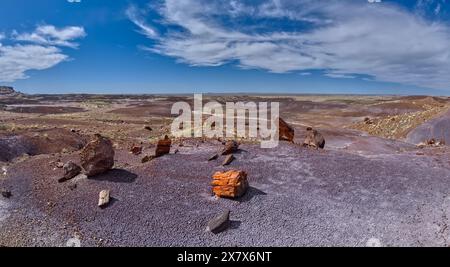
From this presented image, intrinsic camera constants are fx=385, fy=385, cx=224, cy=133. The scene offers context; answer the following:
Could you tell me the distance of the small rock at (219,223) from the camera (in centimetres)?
1299

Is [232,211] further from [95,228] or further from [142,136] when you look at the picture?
[142,136]

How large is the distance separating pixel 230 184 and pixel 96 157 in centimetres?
614

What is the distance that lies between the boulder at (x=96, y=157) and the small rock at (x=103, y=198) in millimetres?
2232

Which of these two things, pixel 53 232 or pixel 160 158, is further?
pixel 160 158

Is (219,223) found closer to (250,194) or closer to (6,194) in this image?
(250,194)

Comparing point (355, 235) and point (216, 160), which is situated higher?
point (216, 160)

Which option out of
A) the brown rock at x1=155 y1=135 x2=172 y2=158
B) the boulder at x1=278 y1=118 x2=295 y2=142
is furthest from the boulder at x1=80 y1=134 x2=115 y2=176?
the boulder at x1=278 y1=118 x2=295 y2=142

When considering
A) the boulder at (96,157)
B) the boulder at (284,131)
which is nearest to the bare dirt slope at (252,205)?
the boulder at (96,157)

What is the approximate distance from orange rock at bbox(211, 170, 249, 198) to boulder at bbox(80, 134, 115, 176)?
512 centimetres

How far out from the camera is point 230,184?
49.6ft

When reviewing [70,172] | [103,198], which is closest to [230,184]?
[103,198]
